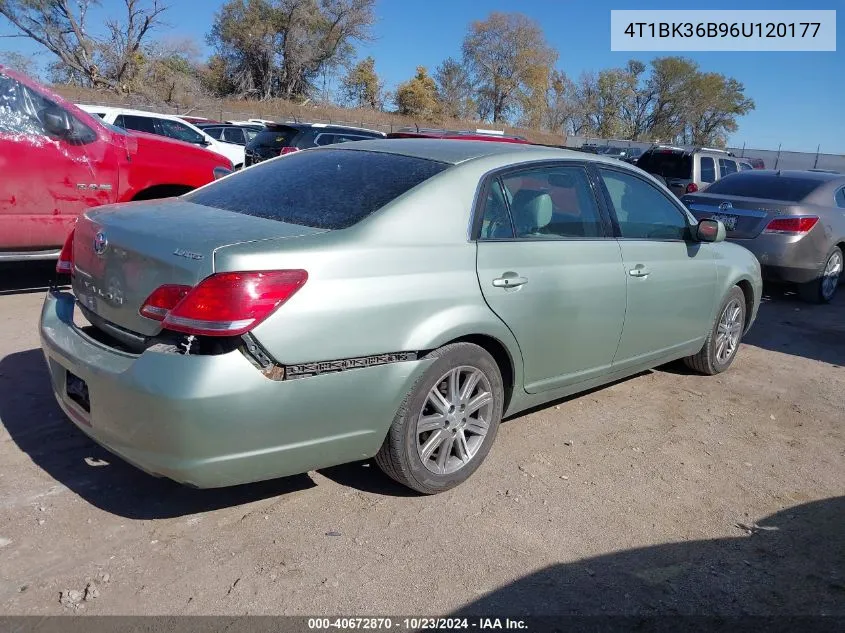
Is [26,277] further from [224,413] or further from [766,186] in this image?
[766,186]

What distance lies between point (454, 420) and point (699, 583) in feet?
4.00

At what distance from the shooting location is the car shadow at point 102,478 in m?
3.19

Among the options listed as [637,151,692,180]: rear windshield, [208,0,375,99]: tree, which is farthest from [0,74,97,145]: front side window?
[208,0,375,99]: tree

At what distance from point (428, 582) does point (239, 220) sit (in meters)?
1.71

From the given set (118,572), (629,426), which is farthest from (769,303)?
(118,572)

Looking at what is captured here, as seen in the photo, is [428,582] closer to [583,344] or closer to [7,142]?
[583,344]

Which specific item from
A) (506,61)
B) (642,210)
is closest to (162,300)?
(642,210)

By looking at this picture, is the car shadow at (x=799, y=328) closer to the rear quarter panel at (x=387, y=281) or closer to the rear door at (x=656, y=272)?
the rear door at (x=656, y=272)

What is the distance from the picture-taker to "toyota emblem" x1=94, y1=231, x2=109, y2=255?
3.09 m

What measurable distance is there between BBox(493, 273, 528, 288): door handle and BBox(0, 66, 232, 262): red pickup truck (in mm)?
3146

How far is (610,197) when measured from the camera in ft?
14.1

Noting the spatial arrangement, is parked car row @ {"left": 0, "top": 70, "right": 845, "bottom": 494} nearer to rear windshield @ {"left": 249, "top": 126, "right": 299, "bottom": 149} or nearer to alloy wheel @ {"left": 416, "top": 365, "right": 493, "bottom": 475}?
alloy wheel @ {"left": 416, "top": 365, "right": 493, "bottom": 475}

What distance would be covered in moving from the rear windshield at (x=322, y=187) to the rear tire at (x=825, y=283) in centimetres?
652

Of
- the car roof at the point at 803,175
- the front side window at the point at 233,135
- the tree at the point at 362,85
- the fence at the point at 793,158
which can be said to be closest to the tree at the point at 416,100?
the tree at the point at 362,85
